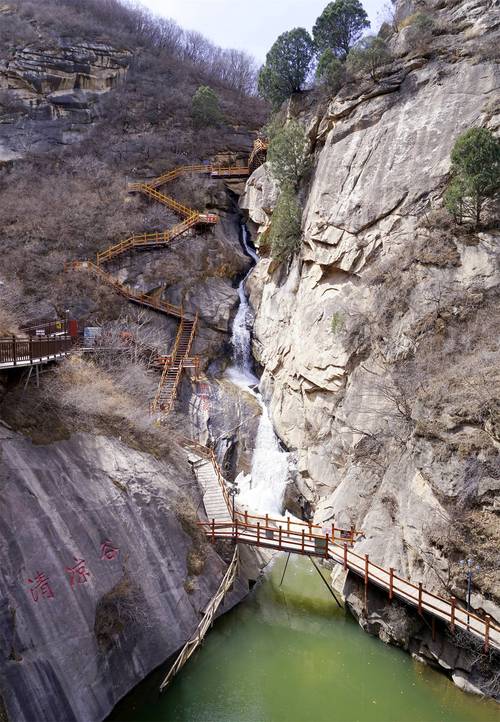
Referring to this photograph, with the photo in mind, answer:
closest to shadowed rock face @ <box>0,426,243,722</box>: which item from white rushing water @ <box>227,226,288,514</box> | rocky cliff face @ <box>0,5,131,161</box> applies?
white rushing water @ <box>227,226,288,514</box>

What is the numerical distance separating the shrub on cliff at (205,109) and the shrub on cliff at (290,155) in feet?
57.8

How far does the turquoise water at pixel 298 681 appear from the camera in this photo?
14.4 metres

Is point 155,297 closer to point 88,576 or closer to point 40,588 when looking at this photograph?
point 88,576

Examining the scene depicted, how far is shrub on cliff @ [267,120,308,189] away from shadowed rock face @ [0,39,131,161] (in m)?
23.9

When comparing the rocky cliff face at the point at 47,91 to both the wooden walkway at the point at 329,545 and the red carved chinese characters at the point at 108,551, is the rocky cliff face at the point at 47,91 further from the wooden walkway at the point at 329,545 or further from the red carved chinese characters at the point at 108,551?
the red carved chinese characters at the point at 108,551

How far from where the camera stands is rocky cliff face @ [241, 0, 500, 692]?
16.2 meters

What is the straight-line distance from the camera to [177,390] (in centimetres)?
2944

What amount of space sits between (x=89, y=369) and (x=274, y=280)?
1480 centimetres

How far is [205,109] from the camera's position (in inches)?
1912

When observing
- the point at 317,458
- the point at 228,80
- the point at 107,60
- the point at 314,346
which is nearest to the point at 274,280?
the point at 314,346

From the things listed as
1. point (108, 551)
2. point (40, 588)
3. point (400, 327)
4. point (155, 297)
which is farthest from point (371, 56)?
point (40, 588)

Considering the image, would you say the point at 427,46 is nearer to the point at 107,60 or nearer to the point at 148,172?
the point at 148,172

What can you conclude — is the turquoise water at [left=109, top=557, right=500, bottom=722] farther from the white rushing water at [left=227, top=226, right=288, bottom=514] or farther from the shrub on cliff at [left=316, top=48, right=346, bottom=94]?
the shrub on cliff at [left=316, top=48, right=346, bottom=94]

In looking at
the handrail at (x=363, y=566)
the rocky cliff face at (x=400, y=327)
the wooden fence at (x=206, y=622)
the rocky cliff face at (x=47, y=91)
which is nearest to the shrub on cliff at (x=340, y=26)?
the rocky cliff face at (x=400, y=327)
